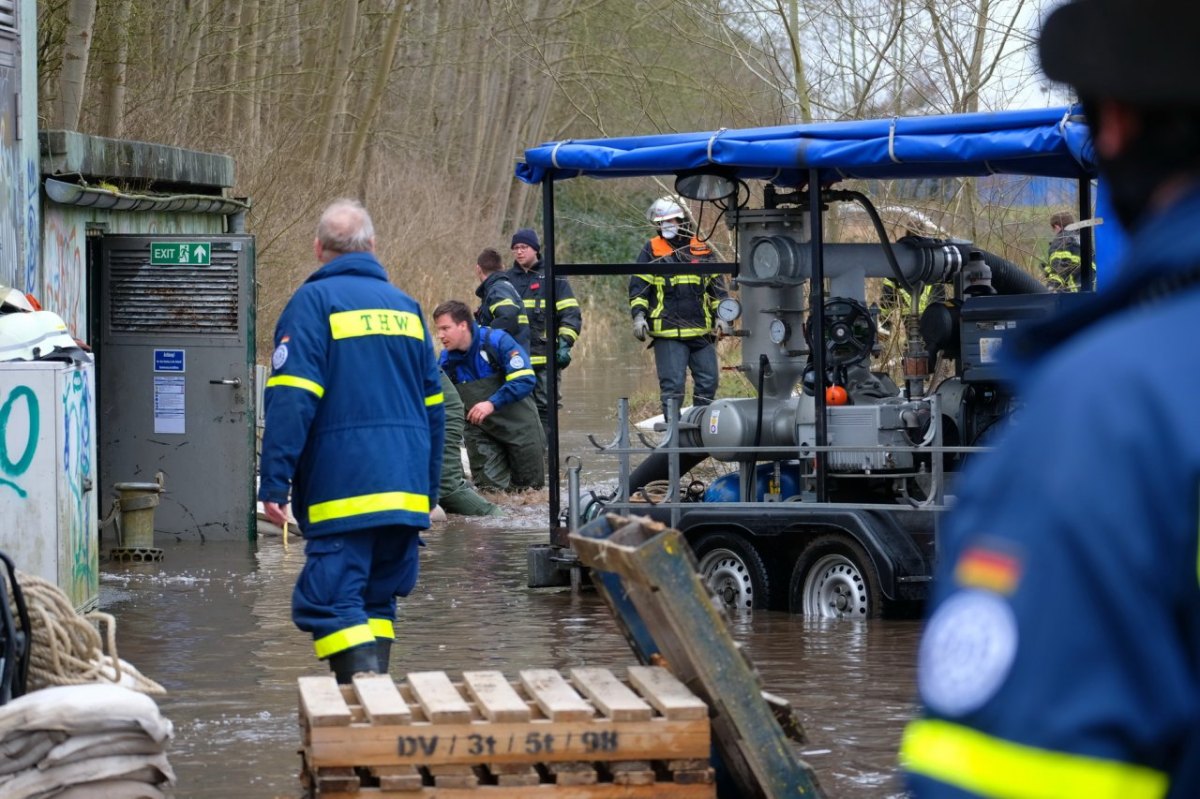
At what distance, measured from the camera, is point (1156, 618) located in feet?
4.56

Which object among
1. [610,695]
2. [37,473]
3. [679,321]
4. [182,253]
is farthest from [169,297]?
[610,695]

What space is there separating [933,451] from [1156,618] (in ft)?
25.0

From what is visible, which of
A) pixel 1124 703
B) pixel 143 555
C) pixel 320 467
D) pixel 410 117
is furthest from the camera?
pixel 410 117

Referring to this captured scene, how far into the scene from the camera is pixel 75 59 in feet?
Result: 47.8

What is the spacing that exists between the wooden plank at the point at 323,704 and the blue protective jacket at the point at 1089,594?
10.9ft

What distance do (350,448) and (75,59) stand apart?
929 cm

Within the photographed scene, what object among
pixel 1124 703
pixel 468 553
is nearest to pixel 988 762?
pixel 1124 703

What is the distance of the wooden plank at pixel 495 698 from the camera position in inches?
186

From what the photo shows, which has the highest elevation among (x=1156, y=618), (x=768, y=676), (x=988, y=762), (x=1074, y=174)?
(x=1074, y=174)

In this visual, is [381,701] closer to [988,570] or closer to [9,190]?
[988,570]

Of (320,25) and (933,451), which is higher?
(320,25)

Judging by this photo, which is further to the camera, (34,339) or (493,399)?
(493,399)

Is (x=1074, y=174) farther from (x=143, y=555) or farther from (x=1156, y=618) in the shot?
(x=1156, y=618)

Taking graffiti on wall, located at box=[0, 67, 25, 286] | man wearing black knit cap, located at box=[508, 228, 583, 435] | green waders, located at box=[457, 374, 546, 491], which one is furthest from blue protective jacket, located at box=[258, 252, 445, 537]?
man wearing black knit cap, located at box=[508, 228, 583, 435]
